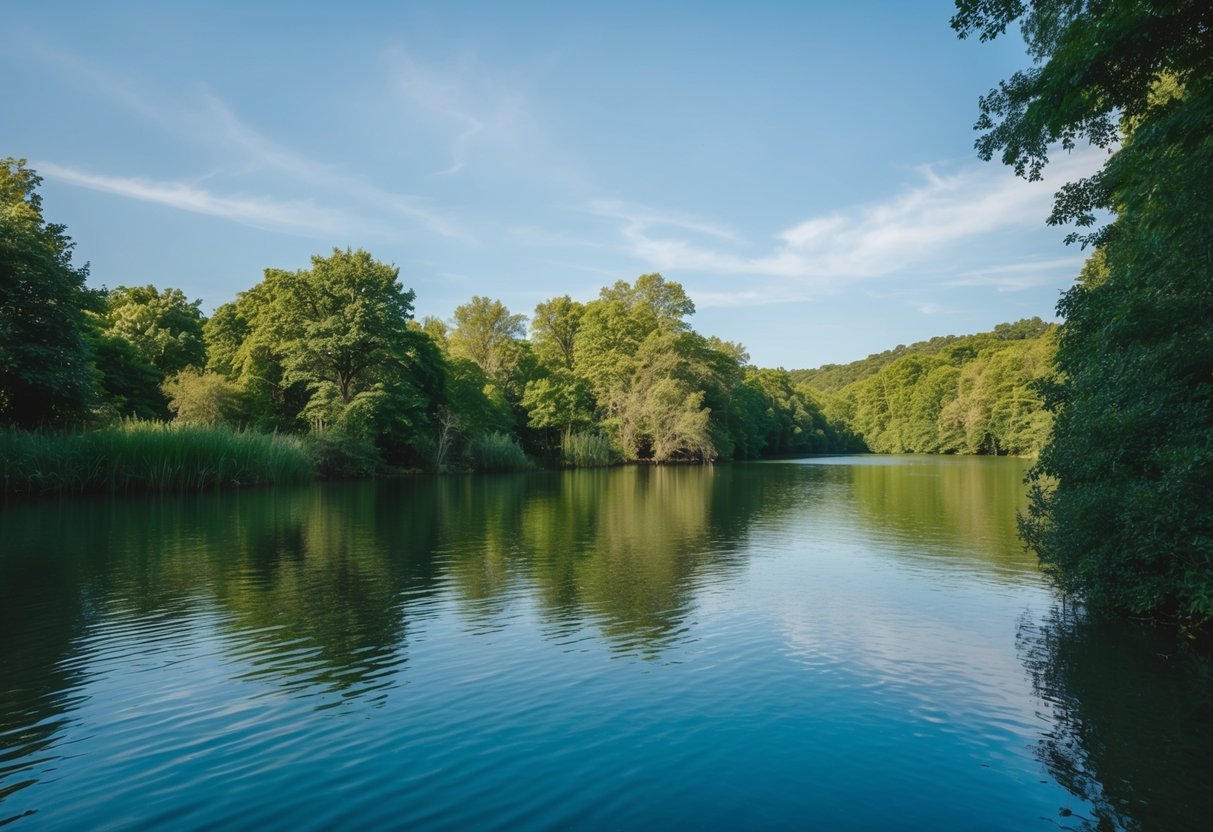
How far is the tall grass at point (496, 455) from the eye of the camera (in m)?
47.8

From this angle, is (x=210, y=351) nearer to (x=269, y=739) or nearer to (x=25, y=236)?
(x=25, y=236)

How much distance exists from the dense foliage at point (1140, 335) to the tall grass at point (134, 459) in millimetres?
27509

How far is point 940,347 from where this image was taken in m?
164

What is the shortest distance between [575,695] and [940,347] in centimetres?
17398

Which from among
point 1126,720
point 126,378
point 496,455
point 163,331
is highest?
point 163,331

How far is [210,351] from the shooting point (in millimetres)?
44531

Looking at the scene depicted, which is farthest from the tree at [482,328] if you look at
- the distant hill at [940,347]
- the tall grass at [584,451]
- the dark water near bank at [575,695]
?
the distant hill at [940,347]

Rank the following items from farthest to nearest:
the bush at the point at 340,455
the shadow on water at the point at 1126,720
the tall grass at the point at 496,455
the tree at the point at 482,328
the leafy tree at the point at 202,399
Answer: the tree at the point at 482,328, the tall grass at the point at 496,455, the bush at the point at 340,455, the leafy tree at the point at 202,399, the shadow on water at the point at 1126,720

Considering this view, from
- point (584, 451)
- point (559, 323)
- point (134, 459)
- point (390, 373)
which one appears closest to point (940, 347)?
point (559, 323)

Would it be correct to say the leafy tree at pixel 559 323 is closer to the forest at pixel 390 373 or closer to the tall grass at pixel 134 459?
the forest at pixel 390 373

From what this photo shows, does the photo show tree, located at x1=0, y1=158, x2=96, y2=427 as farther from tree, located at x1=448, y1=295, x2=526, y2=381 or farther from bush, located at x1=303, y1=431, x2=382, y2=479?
tree, located at x1=448, y1=295, x2=526, y2=381

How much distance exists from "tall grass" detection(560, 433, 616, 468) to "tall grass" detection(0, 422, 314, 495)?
28.3 m

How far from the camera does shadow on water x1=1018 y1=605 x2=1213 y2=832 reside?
5.01 meters

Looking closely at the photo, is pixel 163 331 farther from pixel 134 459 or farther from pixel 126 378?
pixel 134 459
